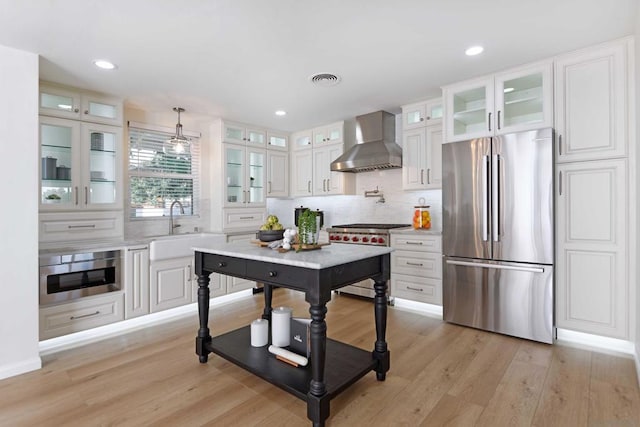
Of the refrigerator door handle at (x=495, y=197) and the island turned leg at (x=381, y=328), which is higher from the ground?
the refrigerator door handle at (x=495, y=197)

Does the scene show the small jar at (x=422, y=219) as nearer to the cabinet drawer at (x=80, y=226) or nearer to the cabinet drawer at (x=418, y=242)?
the cabinet drawer at (x=418, y=242)

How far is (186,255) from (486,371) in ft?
10.7

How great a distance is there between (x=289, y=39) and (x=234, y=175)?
8.48 ft

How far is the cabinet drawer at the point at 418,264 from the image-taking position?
362 centimetres

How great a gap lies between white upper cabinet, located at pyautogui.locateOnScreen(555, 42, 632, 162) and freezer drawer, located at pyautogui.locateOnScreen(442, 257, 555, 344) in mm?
1072

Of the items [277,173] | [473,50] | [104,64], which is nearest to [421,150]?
[473,50]

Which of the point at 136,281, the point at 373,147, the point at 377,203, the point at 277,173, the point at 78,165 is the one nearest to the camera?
the point at 78,165

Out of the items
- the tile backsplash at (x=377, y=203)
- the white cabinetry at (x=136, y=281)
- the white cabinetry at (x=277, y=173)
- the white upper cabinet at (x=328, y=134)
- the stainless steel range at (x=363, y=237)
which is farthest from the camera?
the white cabinetry at (x=277, y=173)

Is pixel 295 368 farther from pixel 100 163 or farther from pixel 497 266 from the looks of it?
pixel 100 163

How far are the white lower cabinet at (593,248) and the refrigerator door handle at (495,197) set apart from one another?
Answer: 0.47 metres

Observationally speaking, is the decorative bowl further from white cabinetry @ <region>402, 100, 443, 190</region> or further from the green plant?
white cabinetry @ <region>402, 100, 443, 190</region>

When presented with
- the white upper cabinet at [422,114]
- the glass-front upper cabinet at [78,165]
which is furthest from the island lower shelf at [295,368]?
the white upper cabinet at [422,114]

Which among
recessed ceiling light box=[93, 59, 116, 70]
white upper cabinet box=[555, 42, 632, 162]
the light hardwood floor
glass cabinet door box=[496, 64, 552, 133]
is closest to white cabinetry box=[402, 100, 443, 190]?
glass cabinet door box=[496, 64, 552, 133]

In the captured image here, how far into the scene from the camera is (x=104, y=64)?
9.12 feet
